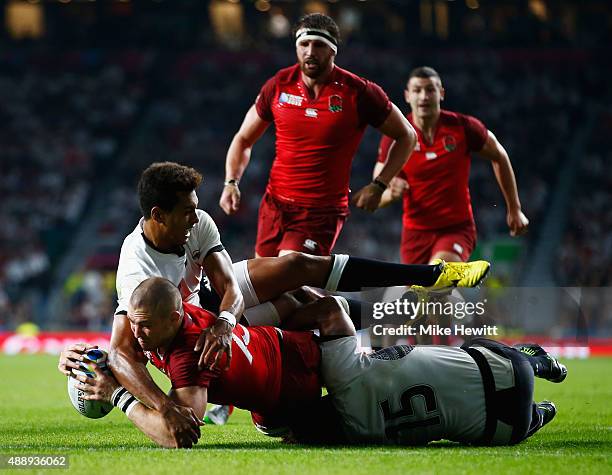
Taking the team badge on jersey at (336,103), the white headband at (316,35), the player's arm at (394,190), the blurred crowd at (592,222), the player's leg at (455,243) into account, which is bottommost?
the blurred crowd at (592,222)

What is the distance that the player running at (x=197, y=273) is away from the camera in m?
5.39

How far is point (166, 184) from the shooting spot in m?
6.00

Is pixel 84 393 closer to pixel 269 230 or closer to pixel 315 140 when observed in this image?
pixel 269 230

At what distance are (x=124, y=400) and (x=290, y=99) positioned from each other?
3472 millimetres

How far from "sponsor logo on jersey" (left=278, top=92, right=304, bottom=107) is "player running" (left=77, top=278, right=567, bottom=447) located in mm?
2828

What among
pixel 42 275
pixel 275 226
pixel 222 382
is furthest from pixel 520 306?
pixel 42 275

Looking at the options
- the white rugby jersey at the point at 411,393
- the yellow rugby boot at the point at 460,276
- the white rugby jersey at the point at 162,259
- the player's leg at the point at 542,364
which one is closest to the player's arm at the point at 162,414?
the white rugby jersey at the point at 162,259

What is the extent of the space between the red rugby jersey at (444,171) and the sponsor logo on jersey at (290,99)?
1400 millimetres

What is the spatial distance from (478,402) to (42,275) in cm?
1870

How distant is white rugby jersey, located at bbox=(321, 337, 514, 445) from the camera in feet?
18.0

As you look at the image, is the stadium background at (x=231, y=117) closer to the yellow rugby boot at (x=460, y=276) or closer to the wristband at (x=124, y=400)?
the yellow rugby boot at (x=460, y=276)

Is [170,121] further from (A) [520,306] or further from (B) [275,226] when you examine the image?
(B) [275,226]

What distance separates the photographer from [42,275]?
2289cm

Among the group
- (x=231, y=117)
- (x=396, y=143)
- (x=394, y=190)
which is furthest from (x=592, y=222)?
(x=396, y=143)
